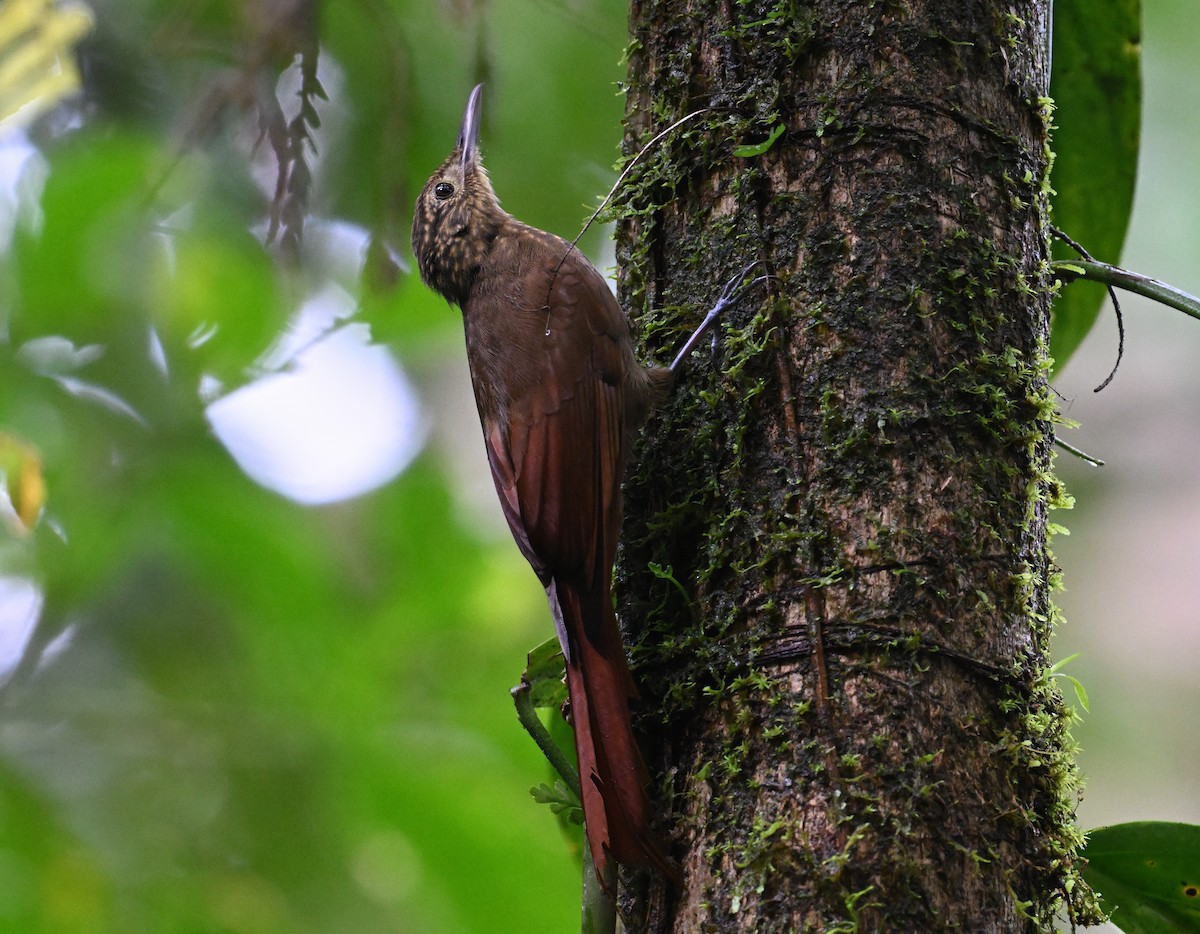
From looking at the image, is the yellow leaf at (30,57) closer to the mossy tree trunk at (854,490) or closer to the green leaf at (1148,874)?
the mossy tree trunk at (854,490)

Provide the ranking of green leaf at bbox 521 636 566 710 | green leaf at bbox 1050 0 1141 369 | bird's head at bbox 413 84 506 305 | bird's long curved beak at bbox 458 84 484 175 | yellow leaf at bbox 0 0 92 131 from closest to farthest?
1. yellow leaf at bbox 0 0 92 131
2. green leaf at bbox 521 636 566 710
3. green leaf at bbox 1050 0 1141 369
4. bird's head at bbox 413 84 506 305
5. bird's long curved beak at bbox 458 84 484 175

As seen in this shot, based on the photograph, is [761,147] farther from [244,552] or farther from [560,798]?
[244,552]

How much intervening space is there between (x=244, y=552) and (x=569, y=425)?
1122 millimetres

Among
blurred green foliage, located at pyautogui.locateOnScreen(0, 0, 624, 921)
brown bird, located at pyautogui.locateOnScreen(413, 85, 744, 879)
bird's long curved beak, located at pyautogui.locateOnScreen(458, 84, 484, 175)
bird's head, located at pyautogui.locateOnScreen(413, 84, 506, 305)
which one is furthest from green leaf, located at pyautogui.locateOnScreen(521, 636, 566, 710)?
bird's long curved beak, located at pyautogui.locateOnScreen(458, 84, 484, 175)

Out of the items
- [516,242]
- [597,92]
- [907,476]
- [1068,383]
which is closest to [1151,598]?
[1068,383]

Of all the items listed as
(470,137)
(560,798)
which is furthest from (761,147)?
(470,137)

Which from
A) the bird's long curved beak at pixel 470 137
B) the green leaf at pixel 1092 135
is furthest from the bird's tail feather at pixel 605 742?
the bird's long curved beak at pixel 470 137

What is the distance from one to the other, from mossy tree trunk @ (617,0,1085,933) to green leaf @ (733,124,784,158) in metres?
0.02

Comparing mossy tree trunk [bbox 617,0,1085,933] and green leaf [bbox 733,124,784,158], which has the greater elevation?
green leaf [bbox 733,124,784,158]

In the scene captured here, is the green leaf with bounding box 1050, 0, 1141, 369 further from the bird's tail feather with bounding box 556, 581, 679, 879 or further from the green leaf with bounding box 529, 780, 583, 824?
the green leaf with bounding box 529, 780, 583, 824

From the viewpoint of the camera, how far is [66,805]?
9.41ft

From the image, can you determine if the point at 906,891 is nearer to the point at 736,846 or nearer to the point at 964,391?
the point at 736,846

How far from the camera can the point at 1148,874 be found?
66.3 inches

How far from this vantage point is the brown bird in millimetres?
1593
